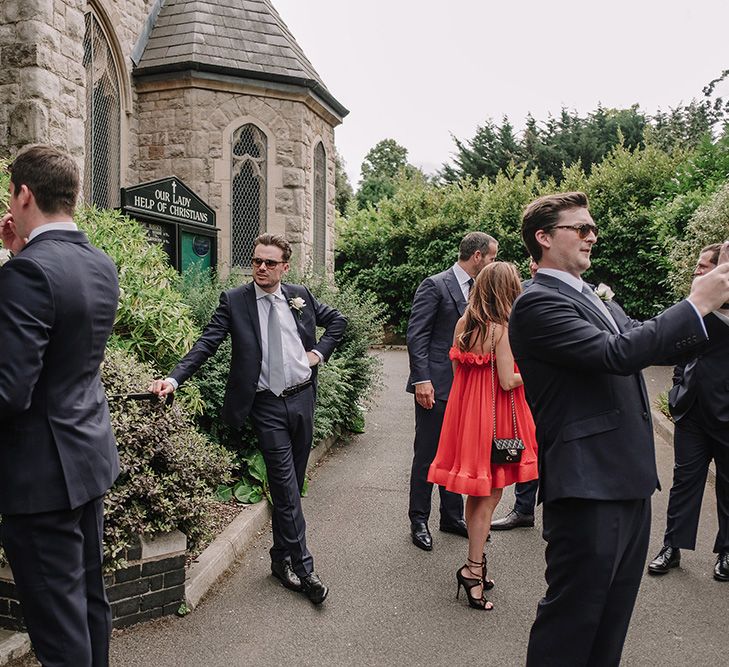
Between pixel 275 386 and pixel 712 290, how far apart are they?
9.04 feet

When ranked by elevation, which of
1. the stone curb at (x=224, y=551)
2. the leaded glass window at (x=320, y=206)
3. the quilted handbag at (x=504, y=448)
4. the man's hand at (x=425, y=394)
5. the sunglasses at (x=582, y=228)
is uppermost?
the leaded glass window at (x=320, y=206)

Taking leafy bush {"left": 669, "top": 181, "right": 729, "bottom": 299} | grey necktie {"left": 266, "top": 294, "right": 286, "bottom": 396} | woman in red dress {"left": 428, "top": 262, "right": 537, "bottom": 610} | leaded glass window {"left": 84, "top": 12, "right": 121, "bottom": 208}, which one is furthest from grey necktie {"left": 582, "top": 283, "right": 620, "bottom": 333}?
leaded glass window {"left": 84, "top": 12, "right": 121, "bottom": 208}

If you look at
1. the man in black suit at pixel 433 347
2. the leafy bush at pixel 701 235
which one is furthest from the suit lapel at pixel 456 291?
the leafy bush at pixel 701 235

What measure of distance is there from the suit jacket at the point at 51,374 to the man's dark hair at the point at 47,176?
0.37 feet

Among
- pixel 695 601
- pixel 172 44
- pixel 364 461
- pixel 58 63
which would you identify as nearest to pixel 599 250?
pixel 172 44

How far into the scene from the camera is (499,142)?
110 feet

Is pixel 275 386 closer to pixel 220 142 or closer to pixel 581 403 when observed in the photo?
pixel 581 403

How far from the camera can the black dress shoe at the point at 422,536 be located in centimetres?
535

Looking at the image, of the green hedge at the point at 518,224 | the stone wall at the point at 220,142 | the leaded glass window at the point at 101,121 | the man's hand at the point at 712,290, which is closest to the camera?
the man's hand at the point at 712,290

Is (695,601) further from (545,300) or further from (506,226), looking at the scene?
(506,226)

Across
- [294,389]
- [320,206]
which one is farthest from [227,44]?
[294,389]

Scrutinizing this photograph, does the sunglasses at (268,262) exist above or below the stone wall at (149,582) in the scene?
above

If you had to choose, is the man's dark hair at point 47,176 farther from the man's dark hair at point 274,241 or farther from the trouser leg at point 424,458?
the trouser leg at point 424,458

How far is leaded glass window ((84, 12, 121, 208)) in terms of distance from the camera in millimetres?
11641
